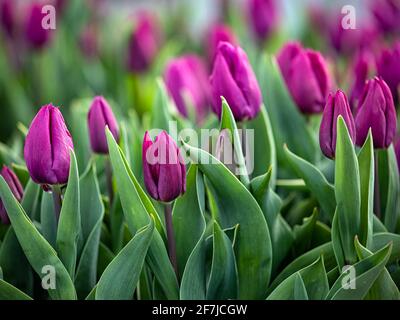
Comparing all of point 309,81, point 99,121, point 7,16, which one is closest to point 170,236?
point 99,121

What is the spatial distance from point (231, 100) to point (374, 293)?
265mm

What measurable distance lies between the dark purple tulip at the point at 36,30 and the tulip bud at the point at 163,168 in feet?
2.53

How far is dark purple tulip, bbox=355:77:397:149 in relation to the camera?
31.2 inches

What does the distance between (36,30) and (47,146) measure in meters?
0.77

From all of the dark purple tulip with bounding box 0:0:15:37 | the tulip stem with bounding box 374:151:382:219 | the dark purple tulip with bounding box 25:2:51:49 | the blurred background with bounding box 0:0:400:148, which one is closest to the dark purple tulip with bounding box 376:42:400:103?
the tulip stem with bounding box 374:151:382:219

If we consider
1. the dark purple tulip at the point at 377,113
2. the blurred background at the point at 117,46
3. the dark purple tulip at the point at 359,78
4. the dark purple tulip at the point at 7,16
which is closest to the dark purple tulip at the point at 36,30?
the blurred background at the point at 117,46

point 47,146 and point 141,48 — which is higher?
point 141,48

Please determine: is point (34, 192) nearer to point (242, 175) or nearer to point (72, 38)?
point (242, 175)

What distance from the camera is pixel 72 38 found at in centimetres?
176

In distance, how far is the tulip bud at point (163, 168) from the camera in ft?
2.43

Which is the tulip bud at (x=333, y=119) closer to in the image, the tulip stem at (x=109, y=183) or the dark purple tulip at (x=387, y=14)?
the tulip stem at (x=109, y=183)

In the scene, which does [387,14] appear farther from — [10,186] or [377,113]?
[10,186]

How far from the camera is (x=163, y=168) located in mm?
742

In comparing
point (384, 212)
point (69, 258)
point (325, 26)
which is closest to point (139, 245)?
point (69, 258)
